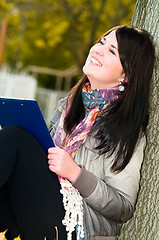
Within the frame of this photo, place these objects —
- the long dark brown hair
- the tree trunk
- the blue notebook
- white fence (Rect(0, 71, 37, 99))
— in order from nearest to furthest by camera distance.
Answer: the blue notebook → the long dark brown hair → the tree trunk → white fence (Rect(0, 71, 37, 99))

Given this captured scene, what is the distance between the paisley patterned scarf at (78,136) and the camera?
2.18 m

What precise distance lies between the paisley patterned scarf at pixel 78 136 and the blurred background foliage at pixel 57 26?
8.76 meters

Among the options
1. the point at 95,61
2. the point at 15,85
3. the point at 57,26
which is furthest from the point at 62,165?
the point at 57,26

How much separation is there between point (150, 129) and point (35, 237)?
35.2 inches

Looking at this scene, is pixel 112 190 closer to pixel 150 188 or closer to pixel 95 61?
pixel 150 188

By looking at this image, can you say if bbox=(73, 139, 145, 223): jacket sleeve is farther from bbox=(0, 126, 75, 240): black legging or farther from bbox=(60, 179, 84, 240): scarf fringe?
bbox=(0, 126, 75, 240): black legging

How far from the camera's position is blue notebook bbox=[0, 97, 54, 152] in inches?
84.4

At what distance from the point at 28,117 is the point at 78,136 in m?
0.37

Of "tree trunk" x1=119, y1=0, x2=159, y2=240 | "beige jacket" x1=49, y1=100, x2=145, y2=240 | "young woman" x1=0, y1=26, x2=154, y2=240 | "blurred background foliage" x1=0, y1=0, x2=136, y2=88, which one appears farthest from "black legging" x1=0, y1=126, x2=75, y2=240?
"blurred background foliage" x1=0, y1=0, x2=136, y2=88

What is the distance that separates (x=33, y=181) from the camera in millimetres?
2215

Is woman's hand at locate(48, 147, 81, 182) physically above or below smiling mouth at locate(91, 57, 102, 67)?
below

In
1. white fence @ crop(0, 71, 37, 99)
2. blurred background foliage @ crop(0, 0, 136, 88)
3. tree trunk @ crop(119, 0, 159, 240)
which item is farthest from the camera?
blurred background foliage @ crop(0, 0, 136, 88)

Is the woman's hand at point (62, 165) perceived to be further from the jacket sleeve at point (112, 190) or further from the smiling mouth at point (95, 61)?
the smiling mouth at point (95, 61)

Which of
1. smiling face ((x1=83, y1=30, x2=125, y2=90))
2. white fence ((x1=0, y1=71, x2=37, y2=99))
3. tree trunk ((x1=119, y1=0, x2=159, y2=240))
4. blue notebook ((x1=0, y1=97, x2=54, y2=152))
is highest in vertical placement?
smiling face ((x1=83, y1=30, x2=125, y2=90))
